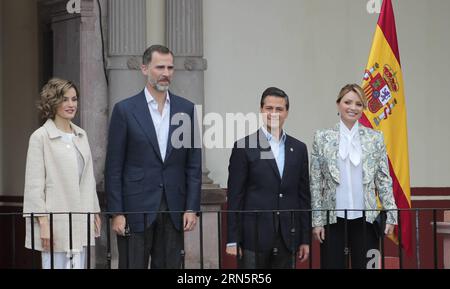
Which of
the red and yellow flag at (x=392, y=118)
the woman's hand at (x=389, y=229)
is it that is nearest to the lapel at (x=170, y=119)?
the woman's hand at (x=389, y=229)

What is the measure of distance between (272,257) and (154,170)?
40.8 inches

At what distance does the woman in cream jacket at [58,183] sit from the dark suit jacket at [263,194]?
3.34 ft

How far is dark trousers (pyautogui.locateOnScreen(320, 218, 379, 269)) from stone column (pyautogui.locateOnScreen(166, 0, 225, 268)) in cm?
288

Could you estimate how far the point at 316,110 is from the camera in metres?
12.4

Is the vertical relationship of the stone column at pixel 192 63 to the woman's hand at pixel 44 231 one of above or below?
above

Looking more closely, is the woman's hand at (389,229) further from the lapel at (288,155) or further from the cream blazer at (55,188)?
the cream blazer at (55,188)

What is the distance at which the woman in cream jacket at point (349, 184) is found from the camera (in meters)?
8.94

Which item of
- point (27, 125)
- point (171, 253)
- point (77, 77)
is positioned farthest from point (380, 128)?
point (27, 125)

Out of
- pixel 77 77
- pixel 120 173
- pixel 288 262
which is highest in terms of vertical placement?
pixel 77 77

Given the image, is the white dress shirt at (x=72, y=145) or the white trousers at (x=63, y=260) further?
the white dress shirt at (x=72, y=145)

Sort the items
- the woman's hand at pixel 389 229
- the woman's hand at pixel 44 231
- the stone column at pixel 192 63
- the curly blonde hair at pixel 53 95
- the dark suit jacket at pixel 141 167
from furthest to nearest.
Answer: the stone column at pixel 192 63 → the woman's hand at pixel 389 229 → the dark suit jacket at pixel 141 167 → the curly blonde hair at pixel 53 95 → the woman's hand at pixel 44 231

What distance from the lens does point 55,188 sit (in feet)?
28.6

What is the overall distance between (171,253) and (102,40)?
3.59 meters
